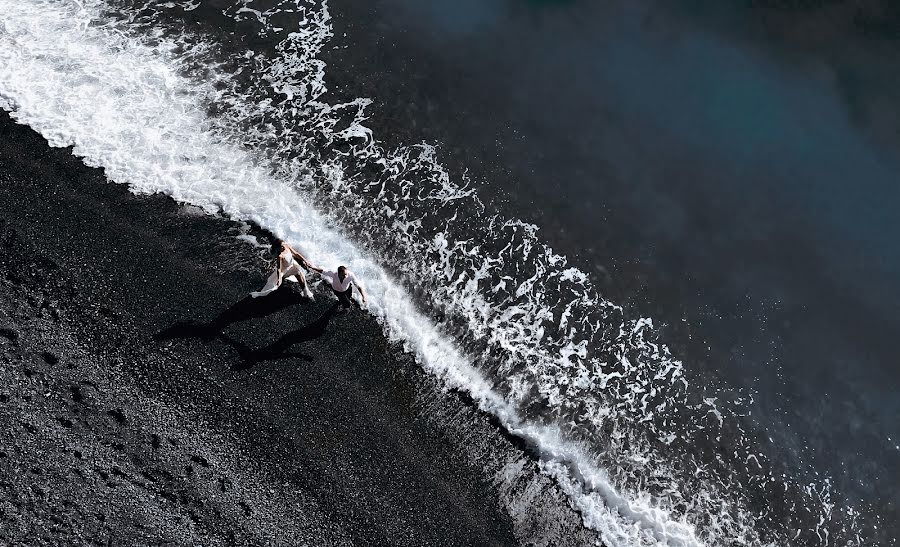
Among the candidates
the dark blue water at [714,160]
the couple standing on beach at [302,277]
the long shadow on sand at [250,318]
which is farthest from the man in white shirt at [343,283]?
the dark blue water at [714,160]

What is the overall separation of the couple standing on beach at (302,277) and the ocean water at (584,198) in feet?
2.61

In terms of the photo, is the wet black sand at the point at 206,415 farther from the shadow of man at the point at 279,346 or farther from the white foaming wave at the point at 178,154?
the white foaming wave at the point at 178,154

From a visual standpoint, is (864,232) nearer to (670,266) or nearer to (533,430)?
(670,266)

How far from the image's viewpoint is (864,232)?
61.2 feet

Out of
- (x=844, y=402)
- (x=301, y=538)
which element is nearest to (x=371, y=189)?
(x=301, y=538)

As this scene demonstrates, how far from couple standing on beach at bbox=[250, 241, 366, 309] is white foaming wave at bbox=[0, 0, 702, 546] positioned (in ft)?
2.41

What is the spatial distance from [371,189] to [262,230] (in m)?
3.22

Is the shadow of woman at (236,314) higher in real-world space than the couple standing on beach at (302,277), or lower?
lower

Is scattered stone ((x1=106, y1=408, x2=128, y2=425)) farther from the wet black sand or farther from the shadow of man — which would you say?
the shadow of man

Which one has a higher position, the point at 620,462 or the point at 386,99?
the point at 386,99

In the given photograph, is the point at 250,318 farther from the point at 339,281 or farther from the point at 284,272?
the point at 339,281

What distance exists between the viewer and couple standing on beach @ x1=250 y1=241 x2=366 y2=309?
15133 millimetres

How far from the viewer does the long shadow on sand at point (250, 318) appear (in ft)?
48.8

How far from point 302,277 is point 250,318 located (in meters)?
1.53
